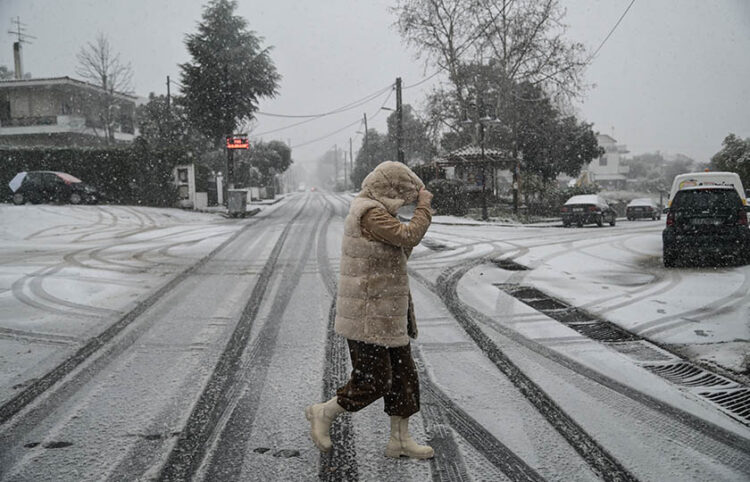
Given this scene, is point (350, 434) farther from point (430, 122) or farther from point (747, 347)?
point (430, 122)

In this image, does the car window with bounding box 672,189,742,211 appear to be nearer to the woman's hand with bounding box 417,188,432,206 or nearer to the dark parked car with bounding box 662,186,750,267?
the dark parked car with bounding box 662,186,750,267

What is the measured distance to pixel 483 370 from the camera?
14.6 feet

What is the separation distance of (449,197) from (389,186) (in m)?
23.2

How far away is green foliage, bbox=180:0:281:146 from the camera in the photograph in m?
27.7

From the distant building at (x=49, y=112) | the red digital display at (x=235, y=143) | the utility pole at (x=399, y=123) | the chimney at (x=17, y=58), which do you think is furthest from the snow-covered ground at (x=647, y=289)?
the chimney at (x=17, y=58)

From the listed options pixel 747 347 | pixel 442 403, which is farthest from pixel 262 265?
pixel 747 347

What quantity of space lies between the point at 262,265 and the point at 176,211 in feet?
49.1

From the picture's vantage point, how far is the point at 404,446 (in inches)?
117

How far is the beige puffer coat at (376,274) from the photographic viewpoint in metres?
2.83

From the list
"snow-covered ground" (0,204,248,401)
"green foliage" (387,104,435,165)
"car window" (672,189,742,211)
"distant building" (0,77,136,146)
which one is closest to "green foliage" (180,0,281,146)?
"green foliage" (387,104,435,165)

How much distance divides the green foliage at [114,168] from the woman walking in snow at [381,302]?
23.6 m

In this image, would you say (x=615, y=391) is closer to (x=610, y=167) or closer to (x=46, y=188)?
(x=46, y=188)

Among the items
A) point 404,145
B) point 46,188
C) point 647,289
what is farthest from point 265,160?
point 647,289

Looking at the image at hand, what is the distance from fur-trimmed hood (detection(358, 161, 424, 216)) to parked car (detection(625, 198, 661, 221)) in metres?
27.8
